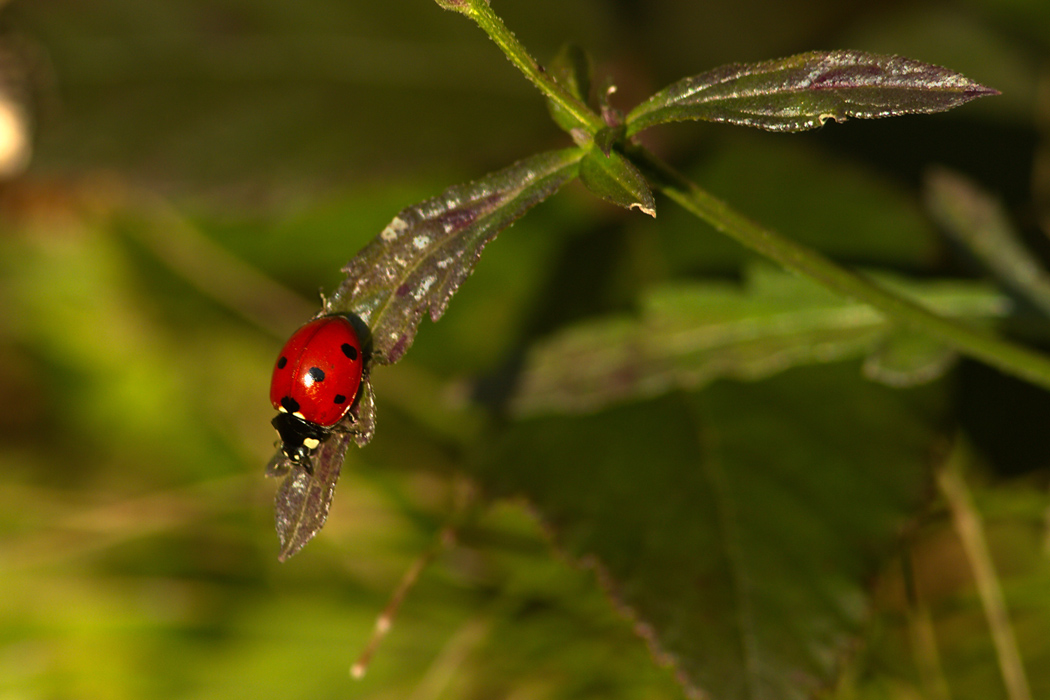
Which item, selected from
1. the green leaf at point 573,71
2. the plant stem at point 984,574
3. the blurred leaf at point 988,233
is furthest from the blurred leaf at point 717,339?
the green leaf at point 573,71

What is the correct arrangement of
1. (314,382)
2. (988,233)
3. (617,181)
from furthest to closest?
(988,233) → (314,382) → (617,181)

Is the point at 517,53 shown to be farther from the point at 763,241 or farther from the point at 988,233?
the point at 988,233

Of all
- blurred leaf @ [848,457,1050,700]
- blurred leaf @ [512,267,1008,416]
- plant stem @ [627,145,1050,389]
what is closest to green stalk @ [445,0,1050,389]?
plant stem @ [627,145,1050,389]

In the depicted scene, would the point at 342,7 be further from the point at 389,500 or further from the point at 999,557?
the point at 999,557

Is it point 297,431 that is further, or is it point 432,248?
point 297,431

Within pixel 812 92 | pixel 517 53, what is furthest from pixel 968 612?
pixel 517 53

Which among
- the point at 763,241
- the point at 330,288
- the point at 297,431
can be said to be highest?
the point at 330,288

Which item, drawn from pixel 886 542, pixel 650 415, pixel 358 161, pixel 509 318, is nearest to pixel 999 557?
pixel 886 542

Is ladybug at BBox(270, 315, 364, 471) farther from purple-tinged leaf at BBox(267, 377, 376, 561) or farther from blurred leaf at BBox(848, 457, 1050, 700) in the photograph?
blurred leaf at BBox(848, 457, 1050, 700)
